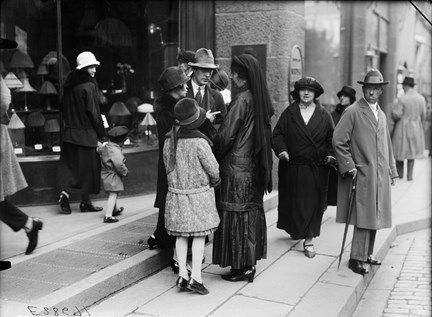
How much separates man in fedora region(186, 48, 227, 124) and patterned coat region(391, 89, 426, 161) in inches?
275

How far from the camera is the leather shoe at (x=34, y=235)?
4.95 metres

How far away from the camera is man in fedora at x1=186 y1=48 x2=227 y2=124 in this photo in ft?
17.2

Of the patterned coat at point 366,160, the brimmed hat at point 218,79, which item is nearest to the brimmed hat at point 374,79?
the patterned coat at point 366,160

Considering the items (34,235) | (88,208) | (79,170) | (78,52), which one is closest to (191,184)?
(34,235)

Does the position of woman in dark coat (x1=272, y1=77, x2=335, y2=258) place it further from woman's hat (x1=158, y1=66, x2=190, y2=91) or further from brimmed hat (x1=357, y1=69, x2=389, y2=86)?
woman's hat (x1=158, y1=66, x2=190, y2=91)

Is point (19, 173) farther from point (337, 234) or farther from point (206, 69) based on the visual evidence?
point (337, 234)

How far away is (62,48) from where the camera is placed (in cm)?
756

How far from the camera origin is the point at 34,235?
5.00 metres

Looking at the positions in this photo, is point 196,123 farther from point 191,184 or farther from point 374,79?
point 374,79

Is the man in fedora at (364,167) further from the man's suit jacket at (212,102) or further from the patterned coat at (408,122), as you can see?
the patterned coat at (408,122)

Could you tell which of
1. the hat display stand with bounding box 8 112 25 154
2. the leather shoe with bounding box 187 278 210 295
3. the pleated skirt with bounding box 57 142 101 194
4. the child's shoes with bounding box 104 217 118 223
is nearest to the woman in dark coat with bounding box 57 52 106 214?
the pleated skirt with bounding box 57 142 101 194

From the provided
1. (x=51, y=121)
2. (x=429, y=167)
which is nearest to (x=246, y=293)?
(x=51, y=121)

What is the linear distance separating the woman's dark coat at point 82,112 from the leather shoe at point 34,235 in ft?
6.35

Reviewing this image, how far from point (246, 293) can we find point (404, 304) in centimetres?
154
